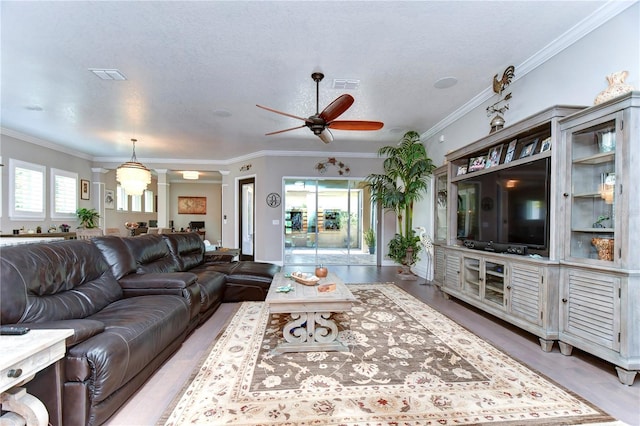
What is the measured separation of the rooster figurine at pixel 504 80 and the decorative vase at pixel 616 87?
107 cm

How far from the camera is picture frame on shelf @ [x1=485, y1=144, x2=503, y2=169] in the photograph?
3452 mm

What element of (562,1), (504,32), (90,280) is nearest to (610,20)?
(562,1)

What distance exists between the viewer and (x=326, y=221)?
24.9 feet

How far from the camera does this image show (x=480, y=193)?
12.1ft

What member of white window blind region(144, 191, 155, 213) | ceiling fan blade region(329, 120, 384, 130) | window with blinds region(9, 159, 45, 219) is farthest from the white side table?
white window blind region(144, 191, 155, 213)

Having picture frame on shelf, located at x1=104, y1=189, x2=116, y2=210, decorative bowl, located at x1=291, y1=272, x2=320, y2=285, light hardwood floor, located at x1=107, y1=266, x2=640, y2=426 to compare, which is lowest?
light hardwood floor, located at x1=107, y1=266, x2=640, y2=426

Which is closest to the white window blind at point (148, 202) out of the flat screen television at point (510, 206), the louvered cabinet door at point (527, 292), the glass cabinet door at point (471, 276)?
the flat screen television at point (510, 206)

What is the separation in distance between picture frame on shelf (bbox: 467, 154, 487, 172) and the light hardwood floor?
189cm

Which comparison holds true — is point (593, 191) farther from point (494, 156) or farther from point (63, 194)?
point (63, 194)

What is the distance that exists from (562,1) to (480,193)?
6.63 ft

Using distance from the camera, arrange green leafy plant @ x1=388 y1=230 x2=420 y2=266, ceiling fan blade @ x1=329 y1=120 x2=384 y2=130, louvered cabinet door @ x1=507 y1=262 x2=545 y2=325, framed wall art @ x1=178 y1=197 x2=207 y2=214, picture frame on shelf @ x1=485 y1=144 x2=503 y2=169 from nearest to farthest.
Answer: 1. louvered cabinet door @ x1=507 y1=262 x2=545 y2=325
2. ceiling fan blade @ x1=329 y1=120 x2=384 y2=130
3. picture frame on shelf @ x1=485 y1=144 x2=503 y2=169
4. green leafy plant @ x1=388 y1=230 x2=420 y2=266
5. framed wall art @ x1=178 y1=197 x2=207 y2=214

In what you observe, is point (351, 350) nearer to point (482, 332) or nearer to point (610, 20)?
point (482, 332)

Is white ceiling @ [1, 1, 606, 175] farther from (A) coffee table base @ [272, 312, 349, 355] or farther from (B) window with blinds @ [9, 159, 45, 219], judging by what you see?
(A) coffee table base @ [272, 312, 349, 355]

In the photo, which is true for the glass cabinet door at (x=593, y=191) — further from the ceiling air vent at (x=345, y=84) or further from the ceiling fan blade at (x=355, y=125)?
the ceiling air vent at (x=345, y=84)
